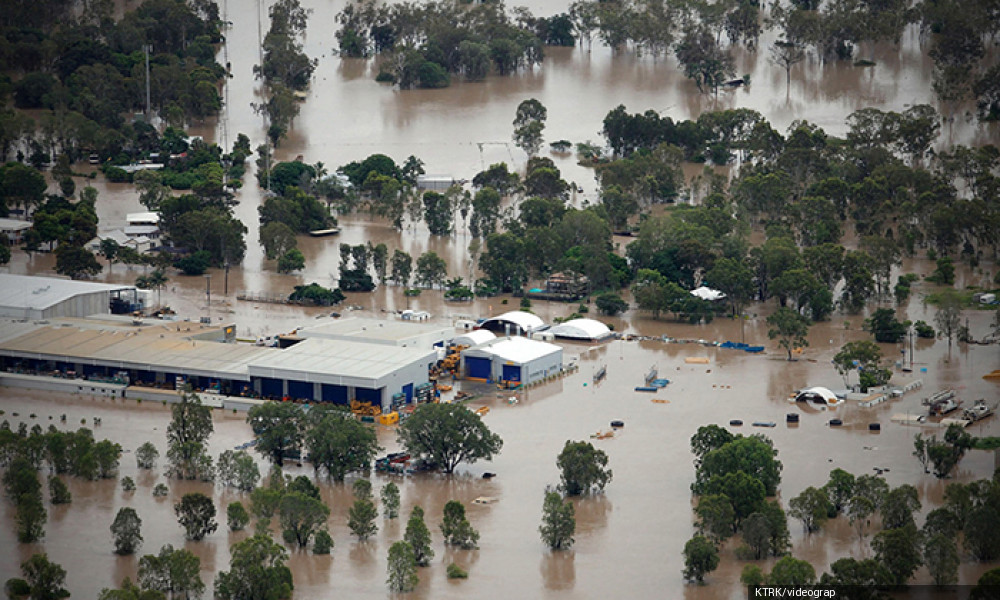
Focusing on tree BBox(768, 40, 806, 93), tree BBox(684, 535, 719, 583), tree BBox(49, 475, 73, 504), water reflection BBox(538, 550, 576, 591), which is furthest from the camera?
tree BBox(768, 40, 806, 93)

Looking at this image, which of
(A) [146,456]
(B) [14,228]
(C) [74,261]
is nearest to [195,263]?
(C) [74,261]

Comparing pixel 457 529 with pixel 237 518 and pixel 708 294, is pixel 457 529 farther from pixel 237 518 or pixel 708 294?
pixel 708 294

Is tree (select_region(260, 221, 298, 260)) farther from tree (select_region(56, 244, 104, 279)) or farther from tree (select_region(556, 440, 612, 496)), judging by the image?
tree (select_region(556, 440, 612, 496))

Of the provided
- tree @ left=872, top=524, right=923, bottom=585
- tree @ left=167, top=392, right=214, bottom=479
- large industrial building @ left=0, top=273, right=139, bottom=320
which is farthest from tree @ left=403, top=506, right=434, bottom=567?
large industrial building @ left=0, top=273, right=139, bottom=320

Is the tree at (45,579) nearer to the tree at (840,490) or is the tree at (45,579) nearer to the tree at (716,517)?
the tree at (716,517)

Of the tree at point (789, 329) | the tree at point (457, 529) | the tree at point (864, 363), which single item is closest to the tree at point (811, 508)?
the tree at point (457, 529)

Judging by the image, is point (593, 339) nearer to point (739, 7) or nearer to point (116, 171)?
point (116, 171)
